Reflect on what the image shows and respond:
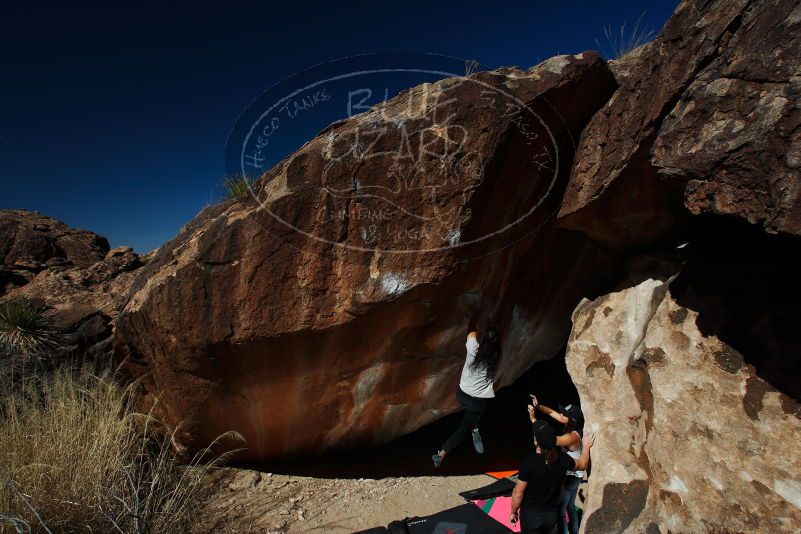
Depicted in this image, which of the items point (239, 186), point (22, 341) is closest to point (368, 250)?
point (239, 186)

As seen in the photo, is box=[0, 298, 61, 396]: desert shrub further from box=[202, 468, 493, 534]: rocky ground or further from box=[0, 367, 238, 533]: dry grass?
box=[202, 468, 493, 534]: rocky ground

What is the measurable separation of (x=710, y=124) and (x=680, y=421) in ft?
5.80

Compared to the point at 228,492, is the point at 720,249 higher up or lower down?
higher up

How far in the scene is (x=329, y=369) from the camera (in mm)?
3826

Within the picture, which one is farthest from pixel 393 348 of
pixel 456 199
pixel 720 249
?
pixel 720 249

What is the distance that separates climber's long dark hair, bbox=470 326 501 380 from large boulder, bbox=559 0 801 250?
1.34m

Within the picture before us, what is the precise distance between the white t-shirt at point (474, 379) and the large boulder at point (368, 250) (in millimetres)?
228

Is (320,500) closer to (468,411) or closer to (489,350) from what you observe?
(468,411)

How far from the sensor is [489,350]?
3.74 meters

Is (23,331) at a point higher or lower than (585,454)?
higher

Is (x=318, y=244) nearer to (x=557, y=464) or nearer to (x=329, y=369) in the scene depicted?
(x=329, y=369)

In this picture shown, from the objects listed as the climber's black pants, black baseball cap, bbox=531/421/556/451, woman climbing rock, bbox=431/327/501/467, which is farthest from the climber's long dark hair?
black baseball cap, bbox=531/421/556/451

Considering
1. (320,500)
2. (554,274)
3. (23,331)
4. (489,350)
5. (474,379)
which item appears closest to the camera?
(489,350)

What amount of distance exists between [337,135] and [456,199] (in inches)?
43.0
